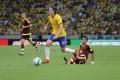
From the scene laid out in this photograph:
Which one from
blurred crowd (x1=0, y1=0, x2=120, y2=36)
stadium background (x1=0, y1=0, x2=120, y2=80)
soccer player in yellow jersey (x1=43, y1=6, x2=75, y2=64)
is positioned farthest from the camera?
blurred crowd (x1=0, y1=0, x2=120, y2=36)

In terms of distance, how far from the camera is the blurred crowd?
42.0 metres

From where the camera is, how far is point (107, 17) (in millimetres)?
42469

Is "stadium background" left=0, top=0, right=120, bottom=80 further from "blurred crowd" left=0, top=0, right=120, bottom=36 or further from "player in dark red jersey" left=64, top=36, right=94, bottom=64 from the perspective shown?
"player in dark red jersey" left=64, top=36, right=94, bottom=64

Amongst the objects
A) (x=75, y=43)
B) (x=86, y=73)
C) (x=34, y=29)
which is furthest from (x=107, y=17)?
(x=86, y=73)

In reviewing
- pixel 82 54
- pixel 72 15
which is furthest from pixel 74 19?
pixel 82 54

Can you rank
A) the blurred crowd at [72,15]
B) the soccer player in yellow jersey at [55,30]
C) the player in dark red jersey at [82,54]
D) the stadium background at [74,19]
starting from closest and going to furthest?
the player in dark red jersey at [82,54] < the soccer player in yellow jersey at [55,30] < the stadium background at [74,19] < the blurred crowd at [72,15]

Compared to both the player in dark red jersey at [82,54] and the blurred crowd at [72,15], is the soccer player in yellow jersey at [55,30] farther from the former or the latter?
the blurred crowd at [72,15]

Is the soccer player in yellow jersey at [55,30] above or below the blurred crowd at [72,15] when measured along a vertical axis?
above

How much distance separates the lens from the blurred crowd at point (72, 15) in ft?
138

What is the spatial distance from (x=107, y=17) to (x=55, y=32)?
927 inches

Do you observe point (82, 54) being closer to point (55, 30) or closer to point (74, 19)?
point (55, 30)

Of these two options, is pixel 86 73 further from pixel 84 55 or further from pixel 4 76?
pixel 84 55

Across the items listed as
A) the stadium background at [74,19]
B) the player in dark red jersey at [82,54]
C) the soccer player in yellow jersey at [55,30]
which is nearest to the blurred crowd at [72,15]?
the stadium background at [74,19]

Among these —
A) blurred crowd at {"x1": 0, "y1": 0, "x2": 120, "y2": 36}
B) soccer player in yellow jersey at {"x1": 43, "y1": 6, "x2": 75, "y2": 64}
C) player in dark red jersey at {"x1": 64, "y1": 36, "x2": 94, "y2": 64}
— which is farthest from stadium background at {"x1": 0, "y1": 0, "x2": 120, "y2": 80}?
player in dark red jersey at {"x1": 64, "y1": 36, "x2": 94, "y2": 64}
